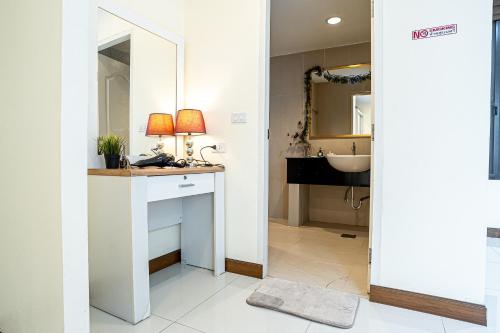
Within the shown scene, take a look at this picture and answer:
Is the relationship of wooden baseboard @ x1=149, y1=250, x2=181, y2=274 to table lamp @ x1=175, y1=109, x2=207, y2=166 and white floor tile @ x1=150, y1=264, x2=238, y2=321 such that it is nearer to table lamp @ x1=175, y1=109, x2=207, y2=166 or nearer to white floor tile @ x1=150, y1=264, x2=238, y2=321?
white floor tile @ x1=150, y1=264, x2=238, y2=321

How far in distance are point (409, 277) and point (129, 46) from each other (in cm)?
248

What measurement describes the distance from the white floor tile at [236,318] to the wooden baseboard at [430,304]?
1.81 ft

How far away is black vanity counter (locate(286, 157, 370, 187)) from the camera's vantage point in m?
3.22

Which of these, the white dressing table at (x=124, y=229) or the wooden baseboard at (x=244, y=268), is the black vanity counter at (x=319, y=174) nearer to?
the wooden baseboard at (x=244, y=268)

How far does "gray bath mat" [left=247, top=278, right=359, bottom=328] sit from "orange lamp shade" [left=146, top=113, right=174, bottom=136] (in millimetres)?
1430

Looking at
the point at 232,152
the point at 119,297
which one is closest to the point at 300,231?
the point at 232,152

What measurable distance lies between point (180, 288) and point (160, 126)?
1260mm

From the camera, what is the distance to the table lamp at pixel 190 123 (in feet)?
7.39

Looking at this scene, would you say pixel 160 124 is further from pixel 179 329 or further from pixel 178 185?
pixel 179 329

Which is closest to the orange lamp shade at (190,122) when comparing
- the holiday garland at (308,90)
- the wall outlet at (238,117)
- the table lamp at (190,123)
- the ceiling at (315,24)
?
the table lamp at (190,123)

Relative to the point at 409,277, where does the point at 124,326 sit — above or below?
below

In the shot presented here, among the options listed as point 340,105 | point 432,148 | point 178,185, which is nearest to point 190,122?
point 178,185

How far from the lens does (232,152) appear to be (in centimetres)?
225

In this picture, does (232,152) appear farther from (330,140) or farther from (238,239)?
(330,140)
